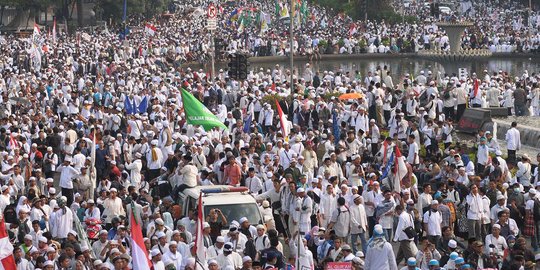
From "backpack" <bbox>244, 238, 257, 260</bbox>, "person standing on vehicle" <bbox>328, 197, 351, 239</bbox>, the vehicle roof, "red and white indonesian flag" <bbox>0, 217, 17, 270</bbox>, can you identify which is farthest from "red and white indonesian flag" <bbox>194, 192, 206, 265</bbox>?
"person standing on vehicle" <bbox>328, 197, 351, 239</bbox>

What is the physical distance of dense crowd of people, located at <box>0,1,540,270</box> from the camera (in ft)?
54.6

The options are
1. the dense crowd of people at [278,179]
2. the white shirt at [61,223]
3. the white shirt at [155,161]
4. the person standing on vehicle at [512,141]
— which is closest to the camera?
the dense crowd of people at [278,179]

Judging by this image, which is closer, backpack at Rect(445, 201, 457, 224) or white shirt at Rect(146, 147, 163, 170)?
backpack at Rect(445, 201, 457, 224)

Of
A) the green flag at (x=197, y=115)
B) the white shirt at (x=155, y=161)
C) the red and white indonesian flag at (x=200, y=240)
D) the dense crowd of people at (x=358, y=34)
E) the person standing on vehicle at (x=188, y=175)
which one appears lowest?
the dense crowd of people at (x=358, y=34)

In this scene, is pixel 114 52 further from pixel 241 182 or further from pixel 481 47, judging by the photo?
pixel 241 182

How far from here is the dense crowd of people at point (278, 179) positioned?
16641 millimetres

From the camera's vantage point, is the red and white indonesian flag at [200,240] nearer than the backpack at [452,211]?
Yes

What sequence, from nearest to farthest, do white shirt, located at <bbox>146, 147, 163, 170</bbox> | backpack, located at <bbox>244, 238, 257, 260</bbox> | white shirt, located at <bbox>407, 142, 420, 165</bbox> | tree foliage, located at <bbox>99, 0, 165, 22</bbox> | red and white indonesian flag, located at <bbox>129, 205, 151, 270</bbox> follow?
red and white indonesian flag, located at <bbox>129, 205, 151, 270</bbox> < backpack, located at <bbox>244, 238, 257, 260</bbox> < white shirt, located at <bbox>407, 142, 420, 165</bbox> < white shirt, located at <bbox>146, 147, 163, 170</bbox> < tree foliage, located at <bbox>99, 0, 165, 22</bbox>

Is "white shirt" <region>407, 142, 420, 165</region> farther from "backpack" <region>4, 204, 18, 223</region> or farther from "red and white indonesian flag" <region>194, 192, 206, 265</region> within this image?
"red and white indonesian flag" <region>194, 192, 206, 265</region>

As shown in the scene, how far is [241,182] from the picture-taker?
72.6 feet

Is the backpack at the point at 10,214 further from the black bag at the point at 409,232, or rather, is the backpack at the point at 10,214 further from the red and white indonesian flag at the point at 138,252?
the black bag at the point at 409,232

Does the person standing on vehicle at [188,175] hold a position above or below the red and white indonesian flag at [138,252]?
below

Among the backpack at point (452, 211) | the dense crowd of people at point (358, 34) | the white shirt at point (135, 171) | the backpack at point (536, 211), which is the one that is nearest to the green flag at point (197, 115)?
the white shirt at point (135, 171)

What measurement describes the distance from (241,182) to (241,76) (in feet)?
42.3
